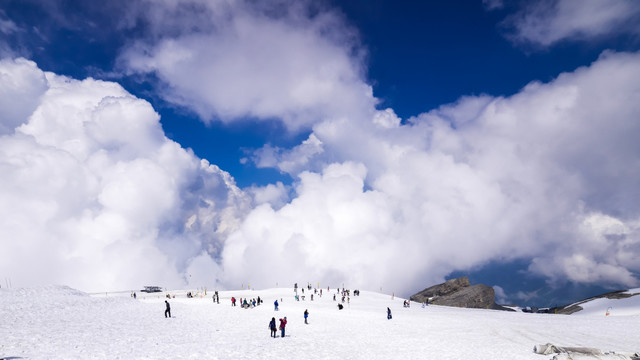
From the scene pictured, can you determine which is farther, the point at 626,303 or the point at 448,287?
the point at 448,287

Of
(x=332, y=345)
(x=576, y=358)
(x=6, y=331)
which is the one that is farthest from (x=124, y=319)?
(x=576, y=358)

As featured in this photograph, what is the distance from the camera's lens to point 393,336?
3697 centimetres

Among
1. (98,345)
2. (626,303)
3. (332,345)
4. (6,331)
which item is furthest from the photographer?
(626,303)

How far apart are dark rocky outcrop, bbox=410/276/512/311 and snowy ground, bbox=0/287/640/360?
123ft

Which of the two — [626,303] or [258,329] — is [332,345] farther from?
[626,303]

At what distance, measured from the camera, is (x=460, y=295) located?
93.7m

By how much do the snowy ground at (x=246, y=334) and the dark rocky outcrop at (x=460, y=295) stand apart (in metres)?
37.5

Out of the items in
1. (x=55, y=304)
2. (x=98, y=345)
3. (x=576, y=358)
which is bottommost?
(x=576, y=358)

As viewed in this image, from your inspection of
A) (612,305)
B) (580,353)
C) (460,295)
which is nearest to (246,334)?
(580,353)

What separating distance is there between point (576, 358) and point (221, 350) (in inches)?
1041

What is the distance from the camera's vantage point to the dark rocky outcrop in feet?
298

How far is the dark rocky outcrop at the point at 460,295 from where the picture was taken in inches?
3570

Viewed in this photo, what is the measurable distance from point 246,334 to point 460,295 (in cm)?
7598

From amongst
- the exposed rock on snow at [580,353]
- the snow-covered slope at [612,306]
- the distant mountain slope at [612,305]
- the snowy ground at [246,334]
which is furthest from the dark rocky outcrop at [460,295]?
the exposed rock on snow at [580,353]
